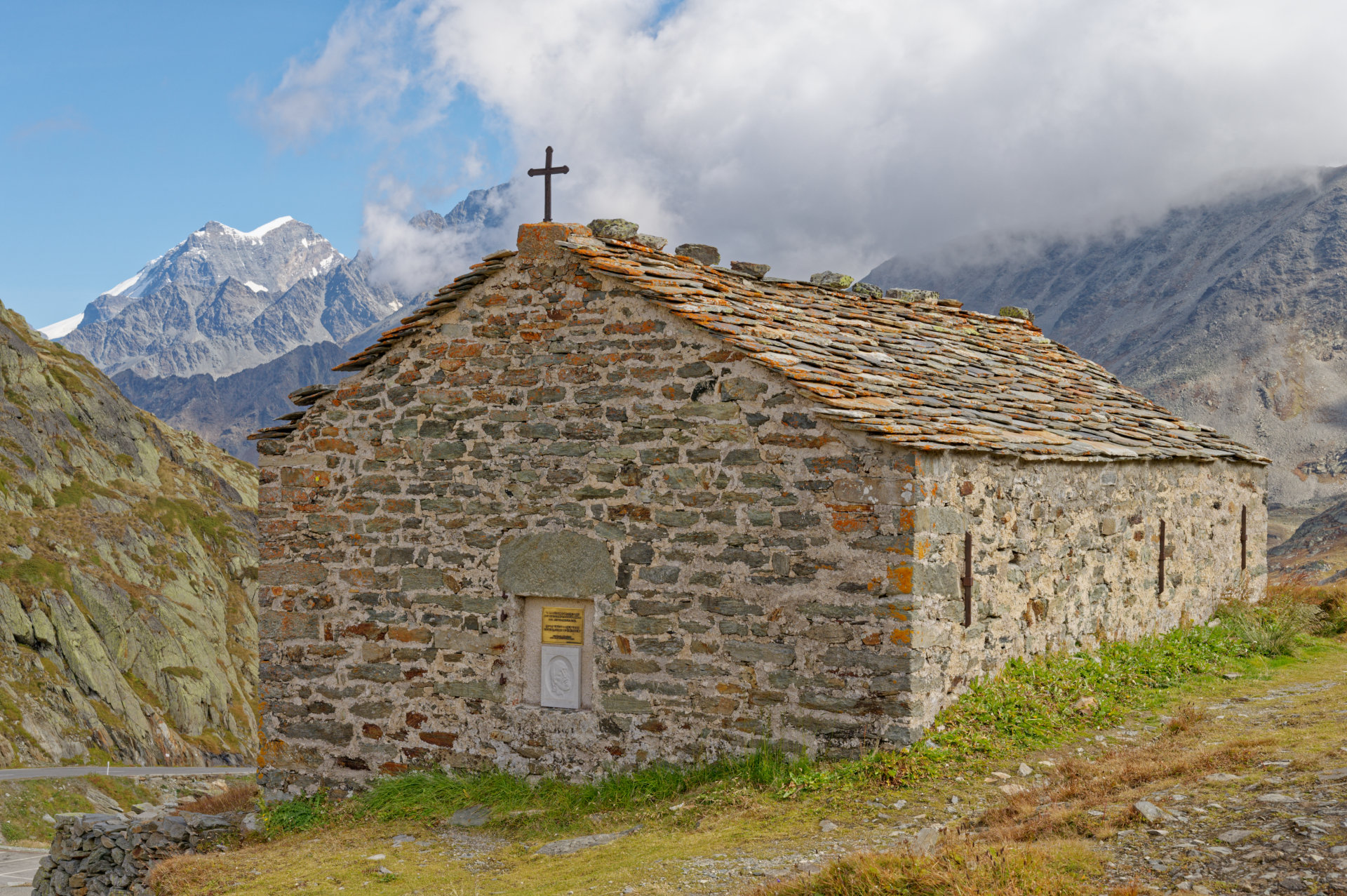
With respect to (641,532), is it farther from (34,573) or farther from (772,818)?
(34,573)

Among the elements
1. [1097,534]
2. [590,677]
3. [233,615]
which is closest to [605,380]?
[590,677]

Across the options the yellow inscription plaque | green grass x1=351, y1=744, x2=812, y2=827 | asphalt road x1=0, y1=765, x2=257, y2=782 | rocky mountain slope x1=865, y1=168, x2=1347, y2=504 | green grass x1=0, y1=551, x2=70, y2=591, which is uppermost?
rocky mountain slope x1=865, y1=168, x2=1347, y2=504

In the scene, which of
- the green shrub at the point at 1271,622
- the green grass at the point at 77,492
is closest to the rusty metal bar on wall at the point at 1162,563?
the green shrub at the point at 1271,622

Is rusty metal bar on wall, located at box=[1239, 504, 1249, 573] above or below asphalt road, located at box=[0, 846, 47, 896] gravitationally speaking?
above

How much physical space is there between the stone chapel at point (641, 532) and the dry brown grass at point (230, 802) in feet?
2.71

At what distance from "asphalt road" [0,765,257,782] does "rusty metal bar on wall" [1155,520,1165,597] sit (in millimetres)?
31755

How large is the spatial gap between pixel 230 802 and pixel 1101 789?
855 cm

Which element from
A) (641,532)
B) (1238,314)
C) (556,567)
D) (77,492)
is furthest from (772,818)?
(1238,314)

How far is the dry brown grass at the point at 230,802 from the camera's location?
10.4 metres

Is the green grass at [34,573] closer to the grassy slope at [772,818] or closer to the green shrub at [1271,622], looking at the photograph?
the grassy slope at [772,818]

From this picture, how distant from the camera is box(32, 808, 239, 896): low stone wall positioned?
9969mm

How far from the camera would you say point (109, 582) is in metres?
50.0

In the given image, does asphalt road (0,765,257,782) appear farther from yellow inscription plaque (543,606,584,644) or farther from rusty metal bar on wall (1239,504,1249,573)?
rusty metal bar on wall (1239,504,1249,573)

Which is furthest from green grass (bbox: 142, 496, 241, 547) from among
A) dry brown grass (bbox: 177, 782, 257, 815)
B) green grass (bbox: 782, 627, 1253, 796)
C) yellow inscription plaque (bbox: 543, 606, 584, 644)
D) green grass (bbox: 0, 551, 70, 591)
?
green grass (bbox: 782, 627, 1253, 796)
